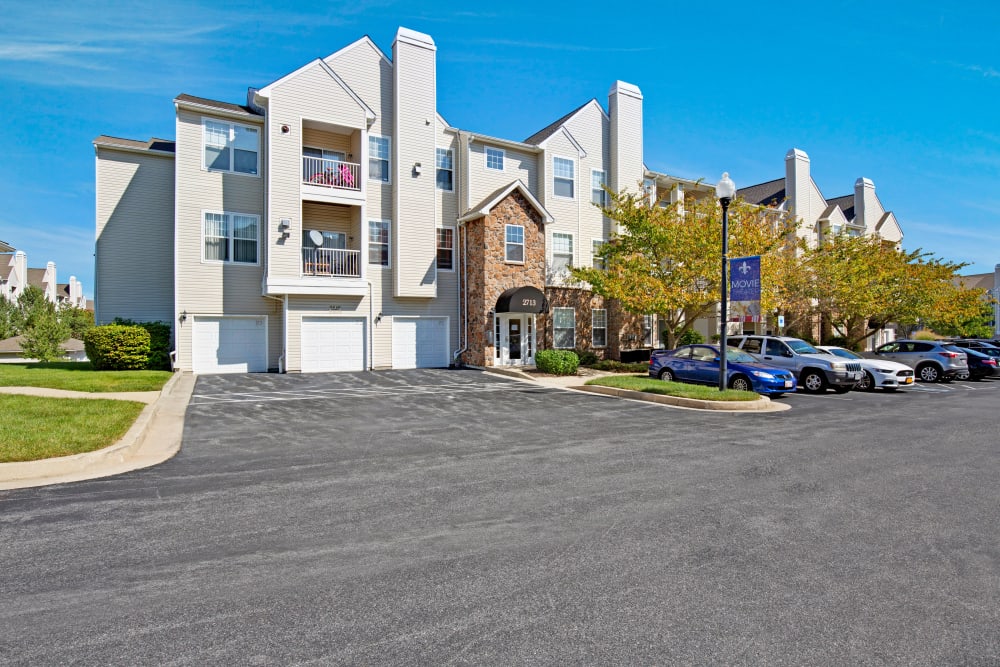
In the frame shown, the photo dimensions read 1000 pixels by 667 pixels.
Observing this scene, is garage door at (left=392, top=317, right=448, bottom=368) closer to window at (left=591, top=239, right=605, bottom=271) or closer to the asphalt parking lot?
window at (left=591, top=239, right=605, bottom=271)

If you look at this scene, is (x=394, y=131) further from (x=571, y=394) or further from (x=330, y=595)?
(x=330, y=595)

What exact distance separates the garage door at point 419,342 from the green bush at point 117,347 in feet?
28.4

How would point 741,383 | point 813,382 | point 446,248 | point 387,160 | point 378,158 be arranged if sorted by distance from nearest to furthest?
point 741,383, point 813,382, point 378,158, point 387,160, point 446,248

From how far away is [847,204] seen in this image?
4319 centimetres

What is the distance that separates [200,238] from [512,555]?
19795mm

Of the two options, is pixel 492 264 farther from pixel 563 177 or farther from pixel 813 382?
pixel 813 382

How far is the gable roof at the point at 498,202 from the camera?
75.0 feet

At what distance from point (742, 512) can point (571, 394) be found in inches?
424

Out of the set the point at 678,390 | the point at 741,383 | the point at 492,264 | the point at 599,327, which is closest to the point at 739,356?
the point at 741,383

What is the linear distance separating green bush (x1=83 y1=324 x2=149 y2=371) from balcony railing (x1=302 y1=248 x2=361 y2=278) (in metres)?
5.88

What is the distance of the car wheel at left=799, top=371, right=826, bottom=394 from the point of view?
1761 centimetres

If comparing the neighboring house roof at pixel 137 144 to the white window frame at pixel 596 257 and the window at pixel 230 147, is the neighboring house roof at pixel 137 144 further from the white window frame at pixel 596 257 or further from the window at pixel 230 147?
the white window frame at pixel 596 257

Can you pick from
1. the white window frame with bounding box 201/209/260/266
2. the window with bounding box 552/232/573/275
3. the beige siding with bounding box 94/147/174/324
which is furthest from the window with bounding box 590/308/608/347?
the beige siding with bounding box 94/147/174/324

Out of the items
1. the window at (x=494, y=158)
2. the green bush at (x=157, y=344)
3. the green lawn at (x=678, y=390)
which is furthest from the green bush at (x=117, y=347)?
the green lawn at (x=678, y=390)
